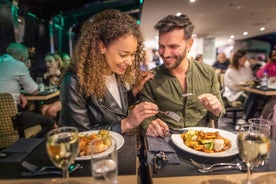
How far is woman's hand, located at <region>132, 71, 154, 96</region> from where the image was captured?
1.61 m

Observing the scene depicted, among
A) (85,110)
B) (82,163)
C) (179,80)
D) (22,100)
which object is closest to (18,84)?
(22,100)

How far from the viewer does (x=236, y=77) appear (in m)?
4.22

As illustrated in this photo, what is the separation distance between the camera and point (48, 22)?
638 centimetres

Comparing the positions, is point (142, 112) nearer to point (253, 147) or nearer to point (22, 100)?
point (253, 147)

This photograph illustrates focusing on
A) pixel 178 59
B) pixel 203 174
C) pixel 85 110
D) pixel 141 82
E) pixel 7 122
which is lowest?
pixel 7 122

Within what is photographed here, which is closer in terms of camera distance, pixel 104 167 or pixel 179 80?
pixel 104 167

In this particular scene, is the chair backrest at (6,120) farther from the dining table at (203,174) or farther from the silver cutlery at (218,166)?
the silver cutlery at (218,166)

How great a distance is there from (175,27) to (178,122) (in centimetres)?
65

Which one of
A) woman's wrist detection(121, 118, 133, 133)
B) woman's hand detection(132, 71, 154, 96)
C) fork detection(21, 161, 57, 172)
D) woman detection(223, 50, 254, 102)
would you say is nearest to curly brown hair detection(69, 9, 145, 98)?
woman's wrist detection(121, 118, 133, 133)

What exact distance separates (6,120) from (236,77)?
12.3 feet

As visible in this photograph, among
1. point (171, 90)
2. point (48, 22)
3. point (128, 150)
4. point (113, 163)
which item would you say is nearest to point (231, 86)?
point (171, 90)

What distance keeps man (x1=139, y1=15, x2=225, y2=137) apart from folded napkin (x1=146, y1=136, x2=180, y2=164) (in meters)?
0.50

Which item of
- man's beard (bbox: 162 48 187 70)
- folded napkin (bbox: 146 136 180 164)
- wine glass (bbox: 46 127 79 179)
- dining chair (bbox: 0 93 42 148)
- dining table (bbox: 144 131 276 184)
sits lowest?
dining chair (bbox: 0 93 42 148)

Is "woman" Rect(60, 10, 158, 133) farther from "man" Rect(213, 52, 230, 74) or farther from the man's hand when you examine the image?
"man" Rect(213, 52, 230, 74)
